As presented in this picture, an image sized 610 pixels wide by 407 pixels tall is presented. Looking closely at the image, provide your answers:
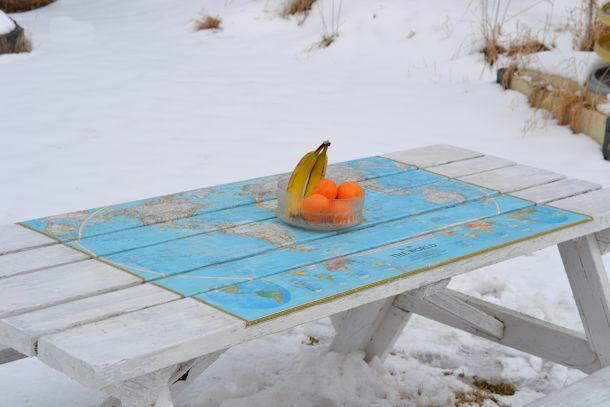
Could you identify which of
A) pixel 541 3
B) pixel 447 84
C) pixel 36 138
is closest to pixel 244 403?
pixel 36 138

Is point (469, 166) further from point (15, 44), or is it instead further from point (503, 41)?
point (15, 44)

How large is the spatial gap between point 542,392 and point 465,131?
3.16 meters

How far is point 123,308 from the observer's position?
1979mm

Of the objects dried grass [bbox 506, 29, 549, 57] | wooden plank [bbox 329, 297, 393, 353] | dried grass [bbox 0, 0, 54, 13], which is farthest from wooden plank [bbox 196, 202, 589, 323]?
dried grass [bbox 0, 0, 54, 13]

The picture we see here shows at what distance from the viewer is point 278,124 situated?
253 inches

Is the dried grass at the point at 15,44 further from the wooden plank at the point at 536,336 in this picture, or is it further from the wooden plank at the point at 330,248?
the wooden plank at the point at 330,248

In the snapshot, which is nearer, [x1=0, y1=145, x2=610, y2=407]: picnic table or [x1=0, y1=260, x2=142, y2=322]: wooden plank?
[x1=0, y1=145, x2=610, y2=407]: picnic table

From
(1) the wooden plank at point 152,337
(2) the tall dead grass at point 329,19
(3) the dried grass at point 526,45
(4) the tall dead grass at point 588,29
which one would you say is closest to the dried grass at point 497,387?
(1) the wooden plank at point 152,337

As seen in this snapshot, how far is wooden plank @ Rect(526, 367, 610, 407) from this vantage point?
6.85 ft

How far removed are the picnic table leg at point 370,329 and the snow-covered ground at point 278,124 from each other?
0.06m

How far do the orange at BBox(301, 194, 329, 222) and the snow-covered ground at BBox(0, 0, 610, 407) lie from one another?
2.53 feet

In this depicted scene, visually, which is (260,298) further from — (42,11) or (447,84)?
(42,11)

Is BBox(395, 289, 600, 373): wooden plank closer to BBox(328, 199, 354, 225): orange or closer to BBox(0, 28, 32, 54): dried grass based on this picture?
BBox(328, 199, 354, 225): orange

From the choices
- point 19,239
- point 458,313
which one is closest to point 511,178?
point 458,313
